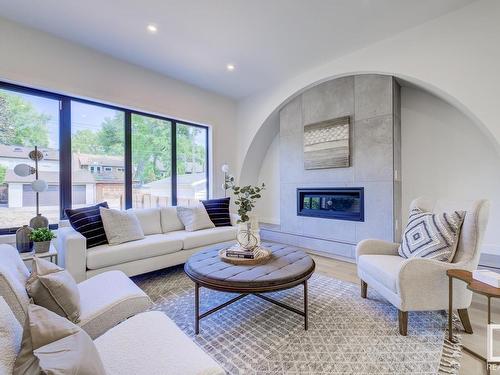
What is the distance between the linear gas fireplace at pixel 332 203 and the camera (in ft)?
11.6

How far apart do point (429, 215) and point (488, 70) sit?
1.74m

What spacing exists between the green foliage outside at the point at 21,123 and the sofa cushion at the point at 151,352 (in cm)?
295

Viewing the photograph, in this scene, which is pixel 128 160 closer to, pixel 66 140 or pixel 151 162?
pixel 151 162

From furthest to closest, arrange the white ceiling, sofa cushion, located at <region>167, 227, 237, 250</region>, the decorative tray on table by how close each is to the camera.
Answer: sofa cushion, located at <region>167, 227, 237, 250</region> < the white ceiling < the decorative tray on table

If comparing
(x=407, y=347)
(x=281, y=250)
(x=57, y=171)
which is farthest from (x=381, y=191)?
(x=57, y=171)

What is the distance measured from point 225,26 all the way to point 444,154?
3342mm

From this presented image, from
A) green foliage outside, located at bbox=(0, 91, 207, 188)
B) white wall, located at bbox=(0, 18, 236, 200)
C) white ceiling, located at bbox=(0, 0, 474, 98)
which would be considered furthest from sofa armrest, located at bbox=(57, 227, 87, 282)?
white ceiling, located at bbox=(0, 0, 474, 98)

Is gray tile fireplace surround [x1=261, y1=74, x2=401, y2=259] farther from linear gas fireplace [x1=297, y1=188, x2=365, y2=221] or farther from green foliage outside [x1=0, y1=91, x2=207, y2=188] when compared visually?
green foliage outside [x1=0, y1=91, x2=207, y2=188]

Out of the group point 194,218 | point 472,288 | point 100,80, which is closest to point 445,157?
point 472,288

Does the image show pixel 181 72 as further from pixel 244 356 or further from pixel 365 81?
pixel 244 356

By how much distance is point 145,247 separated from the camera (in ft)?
8.96

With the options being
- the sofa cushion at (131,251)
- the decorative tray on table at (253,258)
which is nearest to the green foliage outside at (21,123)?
the sofa cushion at (131,251)

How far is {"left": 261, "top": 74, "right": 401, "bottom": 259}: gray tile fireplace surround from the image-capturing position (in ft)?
10.6

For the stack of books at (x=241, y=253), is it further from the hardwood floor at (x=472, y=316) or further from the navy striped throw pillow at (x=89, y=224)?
the navy striped throw pillow at (x=89, y=224)
